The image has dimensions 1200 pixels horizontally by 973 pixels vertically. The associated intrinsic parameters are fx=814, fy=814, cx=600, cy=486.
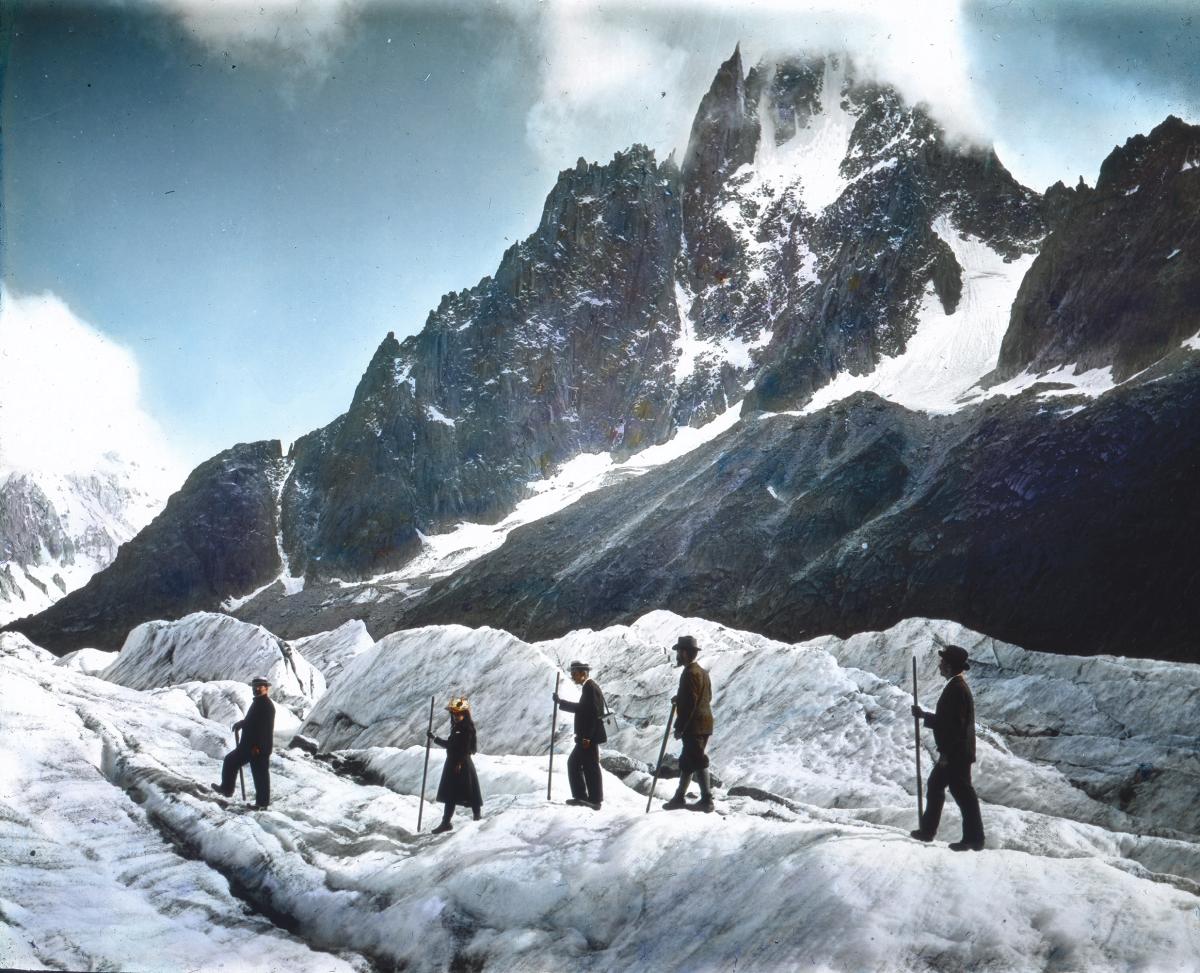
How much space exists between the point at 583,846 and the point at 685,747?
2.22m

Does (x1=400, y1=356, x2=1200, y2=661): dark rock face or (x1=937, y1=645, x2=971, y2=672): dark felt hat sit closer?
(x1=937, y1=645, x2=971, y2=672): dark felt hat

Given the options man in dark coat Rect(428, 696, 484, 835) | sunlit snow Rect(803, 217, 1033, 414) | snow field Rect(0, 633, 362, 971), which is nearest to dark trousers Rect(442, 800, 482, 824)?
man in dark coat Rect(428, 696, 484, 835)

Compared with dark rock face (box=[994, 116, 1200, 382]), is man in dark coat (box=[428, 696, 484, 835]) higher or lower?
lower

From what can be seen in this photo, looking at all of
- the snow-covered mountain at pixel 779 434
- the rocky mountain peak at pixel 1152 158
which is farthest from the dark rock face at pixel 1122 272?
the snow-covered mountain at pixel 779 434

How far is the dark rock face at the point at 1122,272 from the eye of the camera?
77562mm

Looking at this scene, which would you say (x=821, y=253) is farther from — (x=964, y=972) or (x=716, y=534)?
(x=964, y=972)

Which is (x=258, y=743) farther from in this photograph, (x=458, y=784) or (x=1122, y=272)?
(x=1122, y=272)

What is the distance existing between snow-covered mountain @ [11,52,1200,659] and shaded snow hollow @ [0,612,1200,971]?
35781mm

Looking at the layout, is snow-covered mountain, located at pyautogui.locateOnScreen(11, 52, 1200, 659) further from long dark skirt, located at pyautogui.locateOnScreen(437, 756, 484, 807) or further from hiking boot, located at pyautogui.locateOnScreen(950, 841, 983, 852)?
Answer: long dark skirt, located at pyautogui.locateOnScreen(437, 756, 484, 807)

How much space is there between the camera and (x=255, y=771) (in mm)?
12594

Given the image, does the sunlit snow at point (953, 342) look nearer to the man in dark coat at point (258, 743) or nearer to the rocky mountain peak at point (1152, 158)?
the rocky mountain peak at point (1152, 158)

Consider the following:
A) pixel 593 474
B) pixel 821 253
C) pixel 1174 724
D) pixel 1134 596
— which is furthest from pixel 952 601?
pixel 821 253

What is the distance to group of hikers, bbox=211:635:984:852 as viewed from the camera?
822cm

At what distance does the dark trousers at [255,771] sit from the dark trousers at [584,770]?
4987 millimetres
